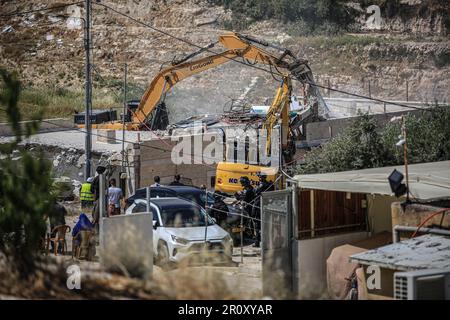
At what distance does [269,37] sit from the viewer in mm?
51688

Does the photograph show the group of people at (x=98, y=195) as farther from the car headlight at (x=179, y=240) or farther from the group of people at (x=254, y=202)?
the group of people at (x=254, y=202)

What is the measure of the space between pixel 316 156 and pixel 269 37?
3168 centimetres

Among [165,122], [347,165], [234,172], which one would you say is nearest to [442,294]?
[347,165]

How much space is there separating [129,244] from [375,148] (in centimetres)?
888

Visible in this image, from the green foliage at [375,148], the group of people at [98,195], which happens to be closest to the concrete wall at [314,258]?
the group of people at [98,195]

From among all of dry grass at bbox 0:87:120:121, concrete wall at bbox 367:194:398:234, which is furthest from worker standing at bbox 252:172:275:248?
dry grass at bbox 0:87:120:121

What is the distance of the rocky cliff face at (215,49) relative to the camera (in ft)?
152

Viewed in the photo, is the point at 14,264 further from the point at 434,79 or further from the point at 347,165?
the point at 434,79

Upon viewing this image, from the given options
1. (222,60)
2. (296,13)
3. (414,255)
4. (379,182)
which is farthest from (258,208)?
(296,13)

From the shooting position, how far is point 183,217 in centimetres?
1658

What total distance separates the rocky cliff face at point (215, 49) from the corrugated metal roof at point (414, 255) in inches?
1173

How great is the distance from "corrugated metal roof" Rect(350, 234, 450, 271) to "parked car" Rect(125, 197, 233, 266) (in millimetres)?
4122

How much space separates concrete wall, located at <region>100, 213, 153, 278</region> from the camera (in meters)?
11.0

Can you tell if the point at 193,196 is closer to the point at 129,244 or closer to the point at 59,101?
the point at 129,244
